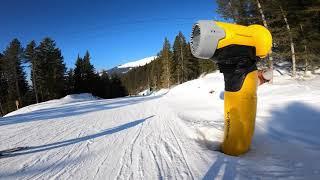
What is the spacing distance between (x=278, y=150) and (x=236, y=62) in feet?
6.25

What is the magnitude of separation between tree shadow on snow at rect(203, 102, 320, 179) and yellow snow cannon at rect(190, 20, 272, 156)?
43 cm

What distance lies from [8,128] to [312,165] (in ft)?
28.7

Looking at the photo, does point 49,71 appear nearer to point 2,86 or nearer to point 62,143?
point 2,86

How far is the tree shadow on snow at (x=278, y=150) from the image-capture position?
14.0ft

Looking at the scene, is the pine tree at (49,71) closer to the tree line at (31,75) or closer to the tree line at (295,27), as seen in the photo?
the tree line at (31,75)

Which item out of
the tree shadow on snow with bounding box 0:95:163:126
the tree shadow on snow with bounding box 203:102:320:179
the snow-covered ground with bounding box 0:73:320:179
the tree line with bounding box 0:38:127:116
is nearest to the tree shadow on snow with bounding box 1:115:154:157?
the snow-covered ground with bounding box 0:73:320:179

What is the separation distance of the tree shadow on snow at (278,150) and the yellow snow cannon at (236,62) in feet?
1.43

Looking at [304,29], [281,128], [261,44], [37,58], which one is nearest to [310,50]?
[304,29]

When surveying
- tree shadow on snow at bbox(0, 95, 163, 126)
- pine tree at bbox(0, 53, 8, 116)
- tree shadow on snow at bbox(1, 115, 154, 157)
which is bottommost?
tree shadow on snow at bbox(1, 115, 154, 157)

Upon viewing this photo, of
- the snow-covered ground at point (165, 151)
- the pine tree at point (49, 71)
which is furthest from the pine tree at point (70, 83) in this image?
the snow-covered ground at point (165, 151)

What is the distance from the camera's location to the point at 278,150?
557cm

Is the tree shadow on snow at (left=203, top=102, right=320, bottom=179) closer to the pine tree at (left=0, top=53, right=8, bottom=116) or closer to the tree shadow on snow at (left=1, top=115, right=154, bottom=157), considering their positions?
the tree shadow on snow at (left=1, top=115, right=154, bottom=157)

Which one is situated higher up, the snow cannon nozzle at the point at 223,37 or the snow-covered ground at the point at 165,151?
the snow cannon nozzle at the point at 223,37

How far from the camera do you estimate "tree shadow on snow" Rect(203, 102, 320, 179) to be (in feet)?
14.0
